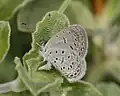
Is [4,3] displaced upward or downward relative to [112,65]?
upward

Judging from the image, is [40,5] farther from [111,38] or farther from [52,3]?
[111,38]

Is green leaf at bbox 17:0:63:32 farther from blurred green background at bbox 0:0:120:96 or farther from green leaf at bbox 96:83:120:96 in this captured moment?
green leaf at bbox 96:83:120:96

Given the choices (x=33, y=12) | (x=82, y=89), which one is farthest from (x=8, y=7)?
(x=82, y=89)

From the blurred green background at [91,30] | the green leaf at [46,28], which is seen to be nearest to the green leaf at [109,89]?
the blurred green background at [91,30]

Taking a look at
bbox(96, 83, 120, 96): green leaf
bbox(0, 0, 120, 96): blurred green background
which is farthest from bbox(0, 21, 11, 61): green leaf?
bbox(96, 83, 120, 96): green leaf

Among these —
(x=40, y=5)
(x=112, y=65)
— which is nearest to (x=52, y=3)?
(x=40, y=5)

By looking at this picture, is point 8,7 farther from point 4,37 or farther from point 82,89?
point 82,89
